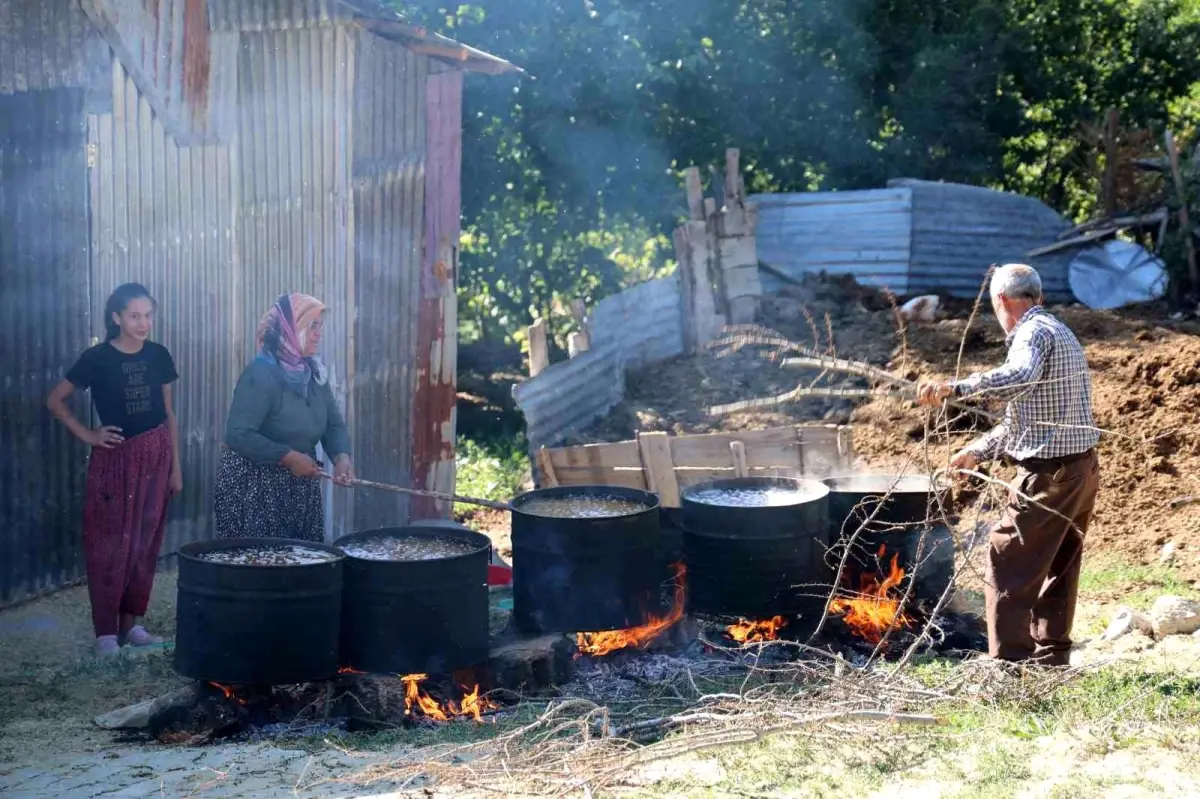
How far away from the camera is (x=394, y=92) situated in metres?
9.56

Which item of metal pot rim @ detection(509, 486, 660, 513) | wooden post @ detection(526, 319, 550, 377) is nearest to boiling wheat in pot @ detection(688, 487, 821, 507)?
metal pot rim @ detection(509, 486, 660, 513)

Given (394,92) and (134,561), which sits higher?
(394,92)

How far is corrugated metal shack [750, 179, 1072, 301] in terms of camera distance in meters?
15.3

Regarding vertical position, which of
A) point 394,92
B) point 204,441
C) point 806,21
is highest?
point 806,21

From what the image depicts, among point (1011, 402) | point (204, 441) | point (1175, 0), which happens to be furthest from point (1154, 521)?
point (1175, 0)

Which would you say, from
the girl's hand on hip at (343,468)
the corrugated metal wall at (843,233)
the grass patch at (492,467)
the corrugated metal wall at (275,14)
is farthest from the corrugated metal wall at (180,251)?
the corrugated metal wall at (843,233)

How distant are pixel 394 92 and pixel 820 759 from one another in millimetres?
5905

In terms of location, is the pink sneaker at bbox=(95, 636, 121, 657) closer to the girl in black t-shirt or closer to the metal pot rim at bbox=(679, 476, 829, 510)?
the girl in black t-shirt

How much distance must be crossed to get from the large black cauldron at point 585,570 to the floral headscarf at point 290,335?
132 cm

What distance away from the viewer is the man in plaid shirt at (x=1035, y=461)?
653 centimetres

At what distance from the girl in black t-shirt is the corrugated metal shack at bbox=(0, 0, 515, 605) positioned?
2.36 ft

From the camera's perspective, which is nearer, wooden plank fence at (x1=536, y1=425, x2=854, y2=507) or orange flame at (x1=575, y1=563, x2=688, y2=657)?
orange flame at (x1=575, y1=563, x2=688, y2=657)

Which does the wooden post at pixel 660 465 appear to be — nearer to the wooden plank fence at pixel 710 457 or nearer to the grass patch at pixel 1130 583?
the wooden plank fence at pixel 710 457

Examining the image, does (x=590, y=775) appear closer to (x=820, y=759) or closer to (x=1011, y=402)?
(x=820, y=759)
